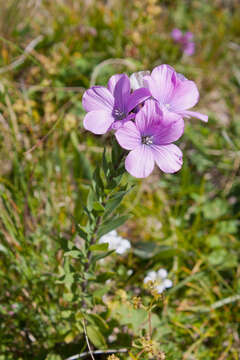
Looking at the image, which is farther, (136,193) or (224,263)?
(136,193)

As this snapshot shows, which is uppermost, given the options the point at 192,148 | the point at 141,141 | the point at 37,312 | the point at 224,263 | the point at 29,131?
the point at 141,141

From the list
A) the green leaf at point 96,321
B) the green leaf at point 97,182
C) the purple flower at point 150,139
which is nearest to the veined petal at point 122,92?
the purple flower at point 150,139

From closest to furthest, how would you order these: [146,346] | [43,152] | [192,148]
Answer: [146,346] → [43,152] → [192,148]

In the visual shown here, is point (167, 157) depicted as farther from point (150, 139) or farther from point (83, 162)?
point (83, 162)

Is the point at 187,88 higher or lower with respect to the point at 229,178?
higher

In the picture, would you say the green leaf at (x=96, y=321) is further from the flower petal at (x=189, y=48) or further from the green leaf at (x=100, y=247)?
the flower petal at (x=189, y=48)

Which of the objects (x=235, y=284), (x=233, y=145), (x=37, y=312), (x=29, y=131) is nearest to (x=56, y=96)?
(x=29, y=131)

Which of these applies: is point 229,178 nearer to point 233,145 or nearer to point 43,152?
point 233,145
